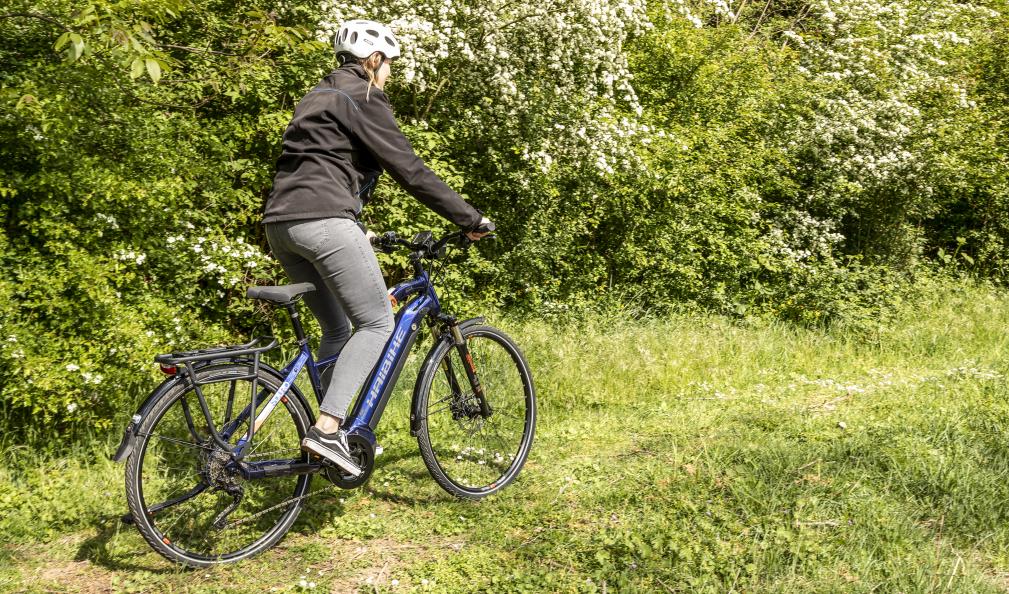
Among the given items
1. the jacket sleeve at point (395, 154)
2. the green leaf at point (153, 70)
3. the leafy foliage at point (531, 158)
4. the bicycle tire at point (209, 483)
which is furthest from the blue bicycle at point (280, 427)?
the leafy foliage at point (531, 158)

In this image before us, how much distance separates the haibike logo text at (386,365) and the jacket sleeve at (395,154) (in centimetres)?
66

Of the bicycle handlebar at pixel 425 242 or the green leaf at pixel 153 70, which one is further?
A: the bicycle handlebar at pixel 425 242

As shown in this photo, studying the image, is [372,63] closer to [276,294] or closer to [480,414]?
[276,294]

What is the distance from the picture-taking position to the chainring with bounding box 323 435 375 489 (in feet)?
11.5

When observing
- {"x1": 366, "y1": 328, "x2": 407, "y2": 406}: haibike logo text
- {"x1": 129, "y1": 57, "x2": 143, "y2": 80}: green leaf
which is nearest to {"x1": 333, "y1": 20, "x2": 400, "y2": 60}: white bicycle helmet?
{"x1": 129, "y1": 57, "x2": 143, "y2": 80}: green leaf

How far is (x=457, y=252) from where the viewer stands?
7180 millimetres

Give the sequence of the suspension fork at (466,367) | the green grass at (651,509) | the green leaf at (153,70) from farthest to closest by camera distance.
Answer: the suspension fork at (466,367), the green leaf at (153,70), the green grass at (651,509)

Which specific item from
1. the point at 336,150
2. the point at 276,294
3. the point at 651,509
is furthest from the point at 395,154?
the point at 651,509

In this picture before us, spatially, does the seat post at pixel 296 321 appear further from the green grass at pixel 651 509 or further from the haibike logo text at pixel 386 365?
the green grass at pixel 651 509

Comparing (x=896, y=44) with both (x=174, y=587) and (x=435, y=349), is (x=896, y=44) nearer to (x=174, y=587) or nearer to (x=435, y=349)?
(x=435, y=349)

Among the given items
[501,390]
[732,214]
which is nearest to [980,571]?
[501,390]

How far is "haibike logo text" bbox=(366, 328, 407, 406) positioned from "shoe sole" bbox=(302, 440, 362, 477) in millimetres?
309

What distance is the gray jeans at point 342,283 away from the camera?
326 cm

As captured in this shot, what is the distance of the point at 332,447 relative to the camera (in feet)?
11.2
